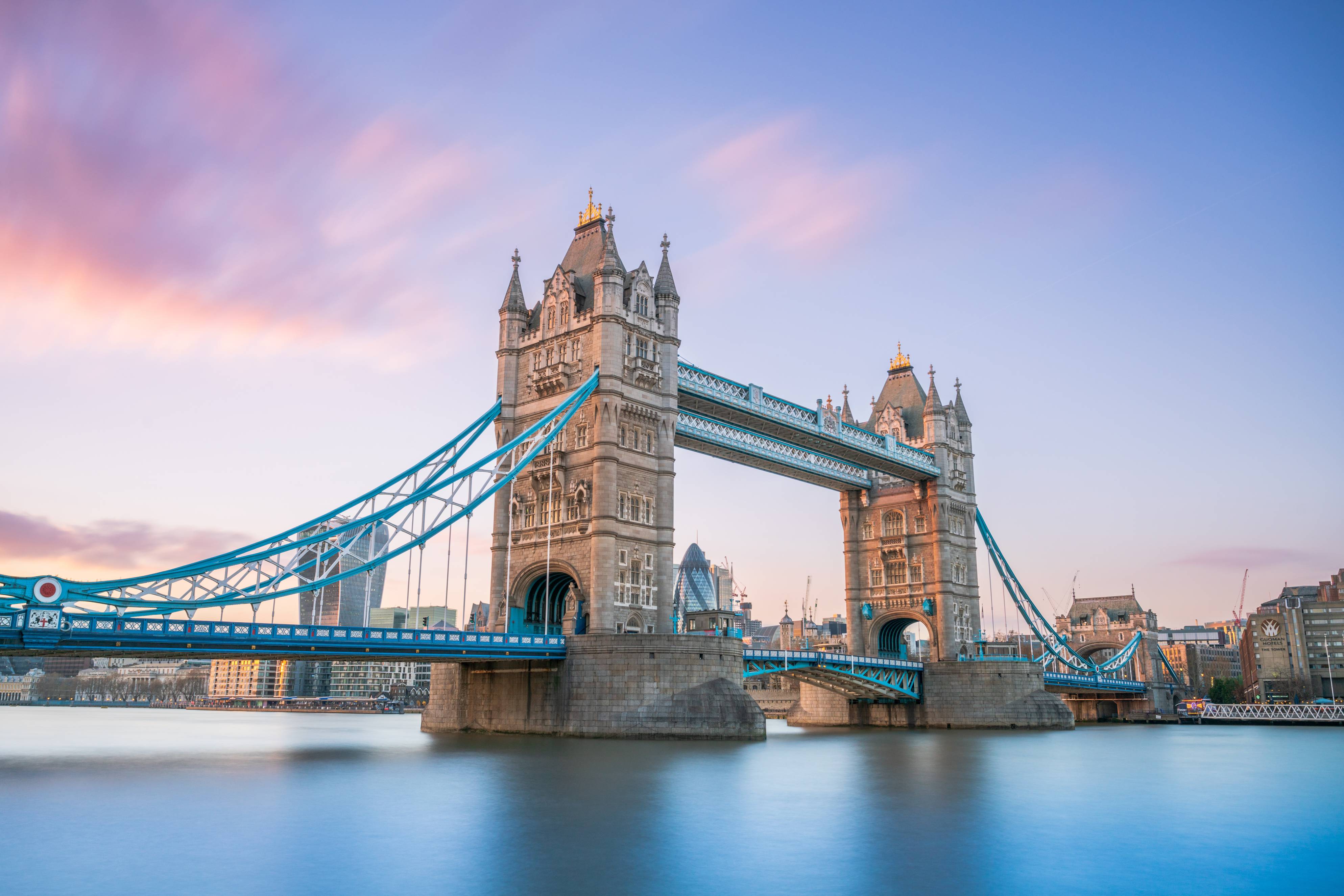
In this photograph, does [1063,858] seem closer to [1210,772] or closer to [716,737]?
[1210,772]

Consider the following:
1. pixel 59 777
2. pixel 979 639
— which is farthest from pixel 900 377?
pixel 59 777

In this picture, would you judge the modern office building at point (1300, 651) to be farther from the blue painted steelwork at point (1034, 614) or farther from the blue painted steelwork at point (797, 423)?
the blue painted steelwork at point (797, 423)

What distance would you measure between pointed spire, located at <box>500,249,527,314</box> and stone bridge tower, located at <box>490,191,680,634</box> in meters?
0.16

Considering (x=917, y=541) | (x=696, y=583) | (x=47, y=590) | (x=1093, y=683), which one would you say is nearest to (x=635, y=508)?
(x=47, y=590)

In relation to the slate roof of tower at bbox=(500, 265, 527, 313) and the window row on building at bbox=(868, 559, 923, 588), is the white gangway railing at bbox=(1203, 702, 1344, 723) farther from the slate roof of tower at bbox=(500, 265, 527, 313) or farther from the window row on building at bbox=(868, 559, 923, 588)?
the slate roof of tower at bbox=(500, 265, 527, 313)

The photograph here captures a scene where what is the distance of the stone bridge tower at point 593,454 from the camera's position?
5147 centimetres

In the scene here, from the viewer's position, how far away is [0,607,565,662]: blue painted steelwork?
33906 mm

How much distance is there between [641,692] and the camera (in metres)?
45.9

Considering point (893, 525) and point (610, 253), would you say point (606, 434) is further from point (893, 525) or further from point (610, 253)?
point (893, 525)

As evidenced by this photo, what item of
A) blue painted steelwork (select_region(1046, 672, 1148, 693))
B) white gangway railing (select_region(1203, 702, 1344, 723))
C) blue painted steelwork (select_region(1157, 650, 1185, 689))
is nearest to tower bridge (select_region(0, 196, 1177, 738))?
blue painted steelwork (select_region(1046, 672, 1148, 693))

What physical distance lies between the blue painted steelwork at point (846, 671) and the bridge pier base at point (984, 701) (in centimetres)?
115

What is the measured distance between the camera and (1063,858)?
60.4ft

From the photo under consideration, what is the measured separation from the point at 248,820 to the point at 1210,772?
34.3m

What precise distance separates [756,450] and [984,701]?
81.0ft
